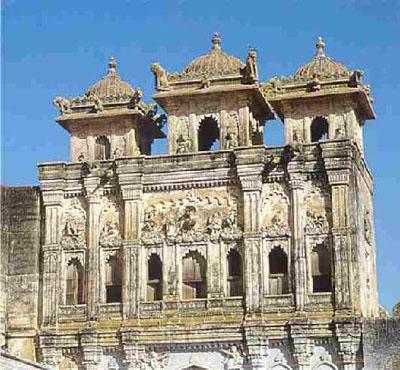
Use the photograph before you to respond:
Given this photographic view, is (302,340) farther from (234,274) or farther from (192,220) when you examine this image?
(192,220)

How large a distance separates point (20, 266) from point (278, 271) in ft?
23.0

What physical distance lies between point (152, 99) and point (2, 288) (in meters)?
6.59

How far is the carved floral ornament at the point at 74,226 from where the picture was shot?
102ft

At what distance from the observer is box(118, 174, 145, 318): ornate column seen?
30156 mm

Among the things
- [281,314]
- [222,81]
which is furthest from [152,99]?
[281,314]

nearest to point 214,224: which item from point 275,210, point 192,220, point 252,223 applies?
point 192,220

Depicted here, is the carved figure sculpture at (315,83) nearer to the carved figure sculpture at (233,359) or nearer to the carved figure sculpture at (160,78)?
the carved figure sculpture at (160,78)

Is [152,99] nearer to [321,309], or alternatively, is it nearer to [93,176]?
[93,176]

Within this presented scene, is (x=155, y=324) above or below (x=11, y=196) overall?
below

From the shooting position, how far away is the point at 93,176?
31.3 m

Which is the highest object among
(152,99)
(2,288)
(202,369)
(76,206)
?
(152,99)

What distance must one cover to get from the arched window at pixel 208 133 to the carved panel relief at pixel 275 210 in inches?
104

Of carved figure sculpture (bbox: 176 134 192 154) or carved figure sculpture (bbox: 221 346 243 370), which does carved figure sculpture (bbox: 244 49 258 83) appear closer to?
carved figure sculpture (bbox: 176 134 192 154)

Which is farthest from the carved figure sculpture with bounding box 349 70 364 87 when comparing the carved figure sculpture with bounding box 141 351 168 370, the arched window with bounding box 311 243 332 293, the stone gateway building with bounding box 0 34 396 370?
the carved figure sculpture with bounding box 141 351 168 370
